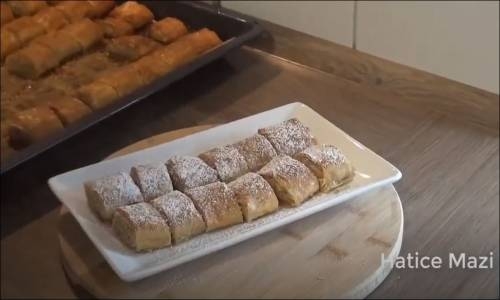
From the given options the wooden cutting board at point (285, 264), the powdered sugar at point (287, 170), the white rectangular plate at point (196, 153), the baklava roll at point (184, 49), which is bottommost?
the wooden cutting board at point (285, 264)

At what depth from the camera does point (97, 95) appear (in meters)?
1.15

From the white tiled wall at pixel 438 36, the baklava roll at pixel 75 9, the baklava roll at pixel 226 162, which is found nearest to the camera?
the baklava roll at pixel 226 162

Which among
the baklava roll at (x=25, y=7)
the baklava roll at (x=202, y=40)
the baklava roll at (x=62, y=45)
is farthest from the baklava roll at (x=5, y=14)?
the baklava roll at (x=202, y=40)

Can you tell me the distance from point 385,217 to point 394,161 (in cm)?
17

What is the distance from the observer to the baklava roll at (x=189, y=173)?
2.94 feet

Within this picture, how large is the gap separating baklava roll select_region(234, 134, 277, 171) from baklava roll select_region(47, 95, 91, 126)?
0.96 ft

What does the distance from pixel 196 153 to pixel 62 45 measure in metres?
0.45

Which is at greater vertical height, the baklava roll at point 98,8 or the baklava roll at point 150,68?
the baklava roll at point 98,8

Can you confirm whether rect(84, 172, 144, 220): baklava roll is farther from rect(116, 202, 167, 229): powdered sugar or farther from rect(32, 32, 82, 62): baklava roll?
rect(32, 32, 82, 62): baklava roll

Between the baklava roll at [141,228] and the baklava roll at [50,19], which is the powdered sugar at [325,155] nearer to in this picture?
the baklava roll at [141,228]

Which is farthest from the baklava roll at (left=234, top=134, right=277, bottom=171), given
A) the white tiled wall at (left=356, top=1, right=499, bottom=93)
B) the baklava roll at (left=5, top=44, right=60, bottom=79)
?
the baklava roll at (left=5, top=44, right=60, bottom=79)

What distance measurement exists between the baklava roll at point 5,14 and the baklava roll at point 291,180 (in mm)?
737

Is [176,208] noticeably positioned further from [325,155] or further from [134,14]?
[134,14]

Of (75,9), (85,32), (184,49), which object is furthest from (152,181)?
(75,9)
